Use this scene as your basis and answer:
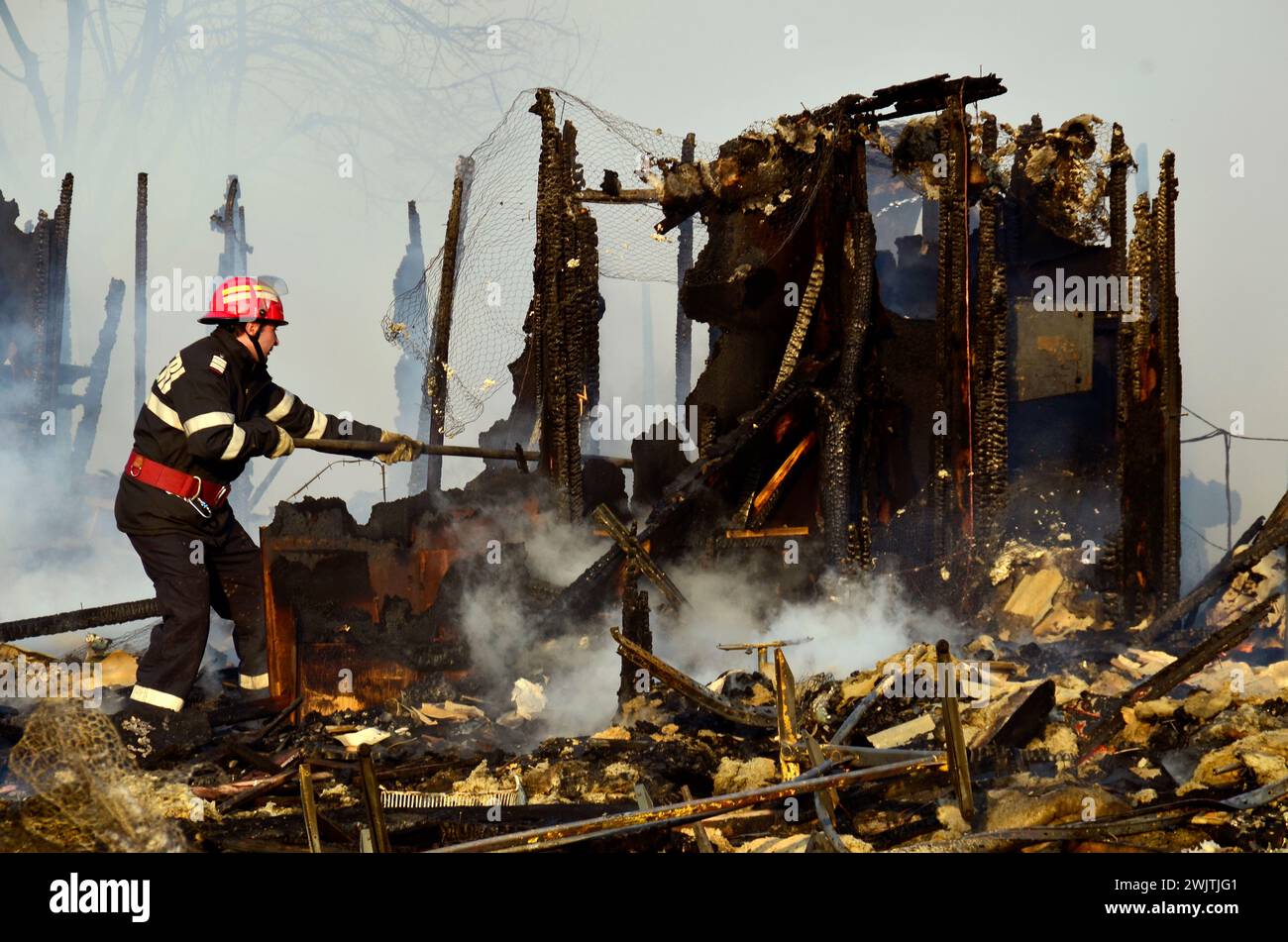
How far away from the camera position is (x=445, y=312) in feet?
35.2

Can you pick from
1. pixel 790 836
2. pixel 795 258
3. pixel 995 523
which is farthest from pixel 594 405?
pixel 790 836

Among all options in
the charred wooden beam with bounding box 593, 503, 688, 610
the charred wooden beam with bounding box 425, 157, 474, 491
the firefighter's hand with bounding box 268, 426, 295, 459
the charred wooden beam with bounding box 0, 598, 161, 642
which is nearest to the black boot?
the charred wooden beam with bounding box 0, 598, 161, 642

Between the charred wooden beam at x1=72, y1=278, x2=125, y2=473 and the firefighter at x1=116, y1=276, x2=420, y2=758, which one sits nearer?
the firefighter at x1=116, y1=276, x2=420, y2=758

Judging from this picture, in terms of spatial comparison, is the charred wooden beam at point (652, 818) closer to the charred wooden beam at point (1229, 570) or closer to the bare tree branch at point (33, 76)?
the charred wooden beam at point (1229, 570)

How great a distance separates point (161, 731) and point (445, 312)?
5.49m

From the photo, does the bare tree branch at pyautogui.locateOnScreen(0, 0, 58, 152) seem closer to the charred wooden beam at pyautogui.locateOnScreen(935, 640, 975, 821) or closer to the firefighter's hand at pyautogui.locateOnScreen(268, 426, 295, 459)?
the firefighter's hand at pyautogui.locateOnScreen(268, 426, 295, 459)

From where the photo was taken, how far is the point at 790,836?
4336 millimetres

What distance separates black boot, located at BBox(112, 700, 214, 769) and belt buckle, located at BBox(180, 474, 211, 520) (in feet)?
3.44

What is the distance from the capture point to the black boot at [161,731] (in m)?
5.91

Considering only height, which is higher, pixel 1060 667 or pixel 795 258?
pixel 795 258

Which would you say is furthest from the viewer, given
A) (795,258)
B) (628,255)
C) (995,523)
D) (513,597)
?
(628,255)

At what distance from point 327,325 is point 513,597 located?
9.38 metres
